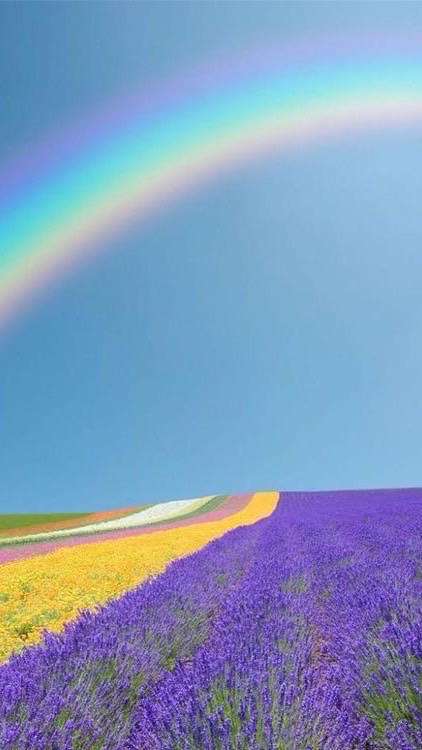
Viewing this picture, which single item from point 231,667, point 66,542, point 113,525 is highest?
point 113,525

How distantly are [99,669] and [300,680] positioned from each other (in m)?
1.03

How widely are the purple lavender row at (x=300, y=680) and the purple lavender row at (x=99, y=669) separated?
0.13m

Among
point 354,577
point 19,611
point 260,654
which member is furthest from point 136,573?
point 260,654

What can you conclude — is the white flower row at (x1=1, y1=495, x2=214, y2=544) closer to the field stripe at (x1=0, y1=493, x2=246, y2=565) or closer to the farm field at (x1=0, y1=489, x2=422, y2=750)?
the field stripe at (x1=0, y1=493, x2=246, y2=565)

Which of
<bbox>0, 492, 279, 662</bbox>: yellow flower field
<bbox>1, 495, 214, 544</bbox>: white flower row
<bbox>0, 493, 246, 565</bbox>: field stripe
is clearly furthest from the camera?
<bbox>1, 495, 214, 544</bbox>: white flower row

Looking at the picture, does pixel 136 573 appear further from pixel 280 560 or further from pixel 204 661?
pixel 204 661

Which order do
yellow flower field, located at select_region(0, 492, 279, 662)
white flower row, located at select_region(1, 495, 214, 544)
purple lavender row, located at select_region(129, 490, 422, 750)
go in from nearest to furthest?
purple lavender row, located at select_region(129, 490, 422, 750), yellow flower field, located at select_region(0, 492, 279, 662), white flower row, located at select_region(1, 495, 214, 544)

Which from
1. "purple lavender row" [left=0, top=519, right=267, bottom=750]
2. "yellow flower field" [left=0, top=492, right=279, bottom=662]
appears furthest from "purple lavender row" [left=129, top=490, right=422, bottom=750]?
"yellow flower field" [left=0, top=492, right=279, bottom=662]

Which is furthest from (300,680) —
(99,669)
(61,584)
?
(61,584)

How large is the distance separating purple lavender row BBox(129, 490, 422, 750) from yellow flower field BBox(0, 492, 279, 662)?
1940 mm

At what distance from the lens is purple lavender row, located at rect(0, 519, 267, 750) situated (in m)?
1.92

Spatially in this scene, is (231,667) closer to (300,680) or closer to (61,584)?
(300,680)

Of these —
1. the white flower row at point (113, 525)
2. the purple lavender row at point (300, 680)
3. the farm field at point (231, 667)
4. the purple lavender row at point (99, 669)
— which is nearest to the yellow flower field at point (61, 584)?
the farm field at point (231, 667)

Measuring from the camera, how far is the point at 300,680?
2377 mm
